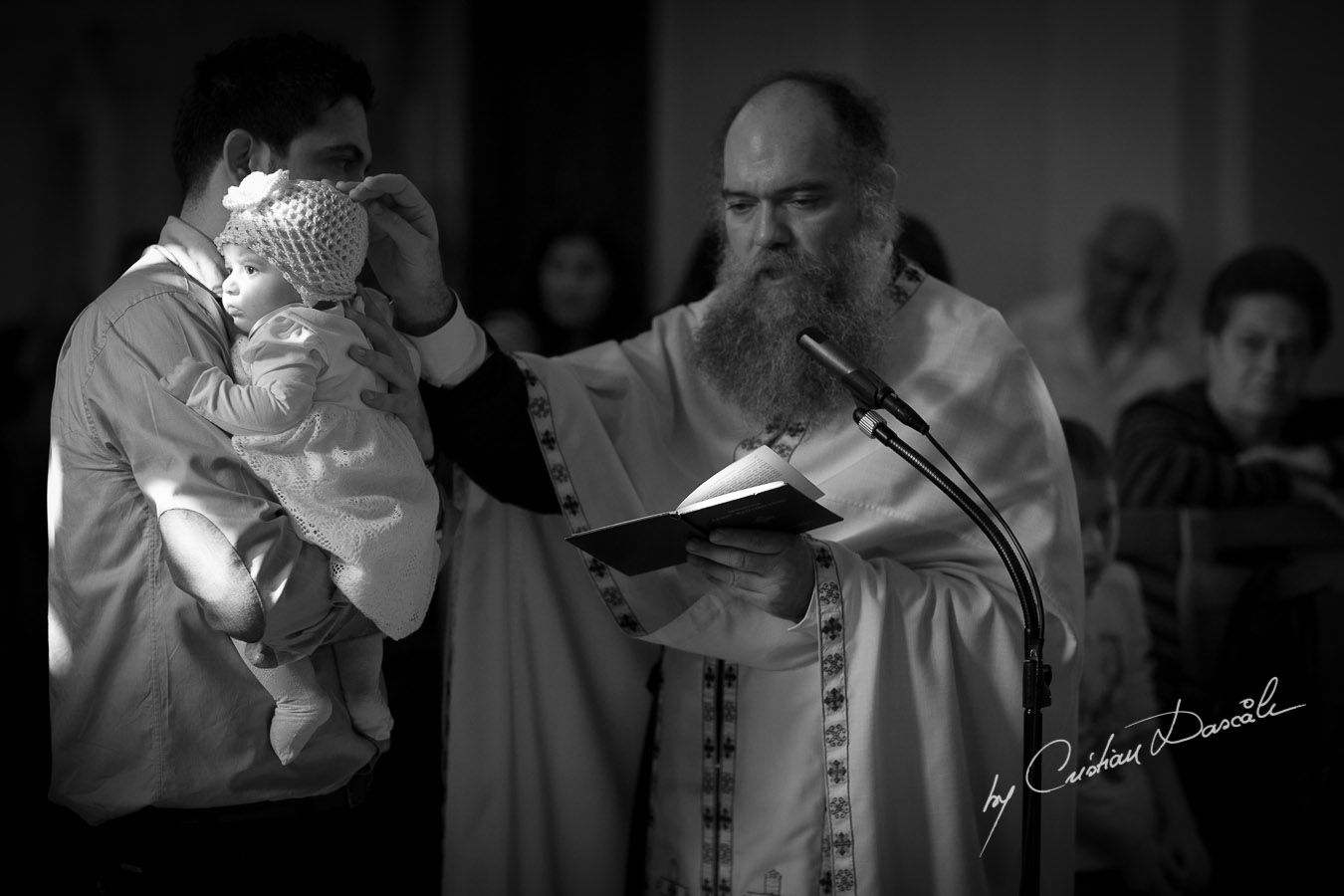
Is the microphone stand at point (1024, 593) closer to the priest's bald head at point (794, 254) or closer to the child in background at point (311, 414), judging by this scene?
the priest's bald head at point (794, 254)

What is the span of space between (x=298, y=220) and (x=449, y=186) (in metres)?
5.88

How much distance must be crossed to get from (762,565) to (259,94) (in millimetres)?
1183

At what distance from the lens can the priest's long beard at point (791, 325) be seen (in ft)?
9.45

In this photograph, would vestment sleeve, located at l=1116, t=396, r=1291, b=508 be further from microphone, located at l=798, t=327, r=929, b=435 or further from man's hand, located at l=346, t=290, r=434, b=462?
man's hand, located at l=346, t=290, r=434, b=462

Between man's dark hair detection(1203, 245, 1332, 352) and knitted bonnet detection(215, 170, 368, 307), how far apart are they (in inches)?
174

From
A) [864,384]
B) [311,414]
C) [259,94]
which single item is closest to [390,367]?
[311,414]

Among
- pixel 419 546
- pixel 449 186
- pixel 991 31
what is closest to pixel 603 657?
pixel 419 546

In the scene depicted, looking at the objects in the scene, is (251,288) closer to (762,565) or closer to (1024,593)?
(762,565)

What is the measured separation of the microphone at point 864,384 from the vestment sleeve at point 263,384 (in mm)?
824

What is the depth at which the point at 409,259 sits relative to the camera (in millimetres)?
2637

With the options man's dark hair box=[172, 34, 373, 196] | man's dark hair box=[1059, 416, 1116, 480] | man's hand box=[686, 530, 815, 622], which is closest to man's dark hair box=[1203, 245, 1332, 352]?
man's dark hair box=[1059, 416, 1116, 480]

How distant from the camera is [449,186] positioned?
25.8 feet

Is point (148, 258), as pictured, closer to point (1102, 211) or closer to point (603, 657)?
point (603, 657)

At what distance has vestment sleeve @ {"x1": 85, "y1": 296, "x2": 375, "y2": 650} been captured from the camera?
2.10 metres
